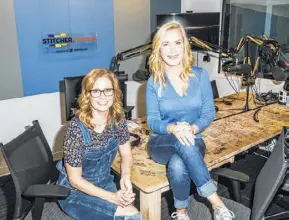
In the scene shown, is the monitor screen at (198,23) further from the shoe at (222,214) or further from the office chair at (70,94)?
the shoe at (222,214)

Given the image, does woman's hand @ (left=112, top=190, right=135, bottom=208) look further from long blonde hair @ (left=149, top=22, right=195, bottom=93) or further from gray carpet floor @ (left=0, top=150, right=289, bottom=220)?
Result: long blonde hair @ (left=149, top=22, right=195, bottom=93)

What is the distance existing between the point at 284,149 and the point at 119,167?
848 mm

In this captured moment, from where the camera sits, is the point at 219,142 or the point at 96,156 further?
the point at 219,142

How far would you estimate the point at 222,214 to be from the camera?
1.51m

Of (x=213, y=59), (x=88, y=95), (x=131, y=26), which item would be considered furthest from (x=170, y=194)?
(x=131, y=26)

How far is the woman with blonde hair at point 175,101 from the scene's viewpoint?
1.63 meters

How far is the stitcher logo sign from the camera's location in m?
3.14

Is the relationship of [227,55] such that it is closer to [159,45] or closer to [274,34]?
[274,34]

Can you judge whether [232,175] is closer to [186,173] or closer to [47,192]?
[186,173]

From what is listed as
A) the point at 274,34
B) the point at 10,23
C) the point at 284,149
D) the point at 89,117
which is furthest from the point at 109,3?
the point at 284,149

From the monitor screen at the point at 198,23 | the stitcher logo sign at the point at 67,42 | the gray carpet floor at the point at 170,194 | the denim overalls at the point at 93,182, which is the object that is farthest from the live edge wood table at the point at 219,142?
the stitcher logo sign at the point at 67,42

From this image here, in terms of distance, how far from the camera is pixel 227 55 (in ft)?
9.45

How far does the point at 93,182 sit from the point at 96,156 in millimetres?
140

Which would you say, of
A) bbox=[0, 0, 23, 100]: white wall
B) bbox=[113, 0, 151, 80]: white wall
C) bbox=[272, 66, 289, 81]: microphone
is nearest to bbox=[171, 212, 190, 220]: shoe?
bbox=[272, 66, 289, 81]: microphone
